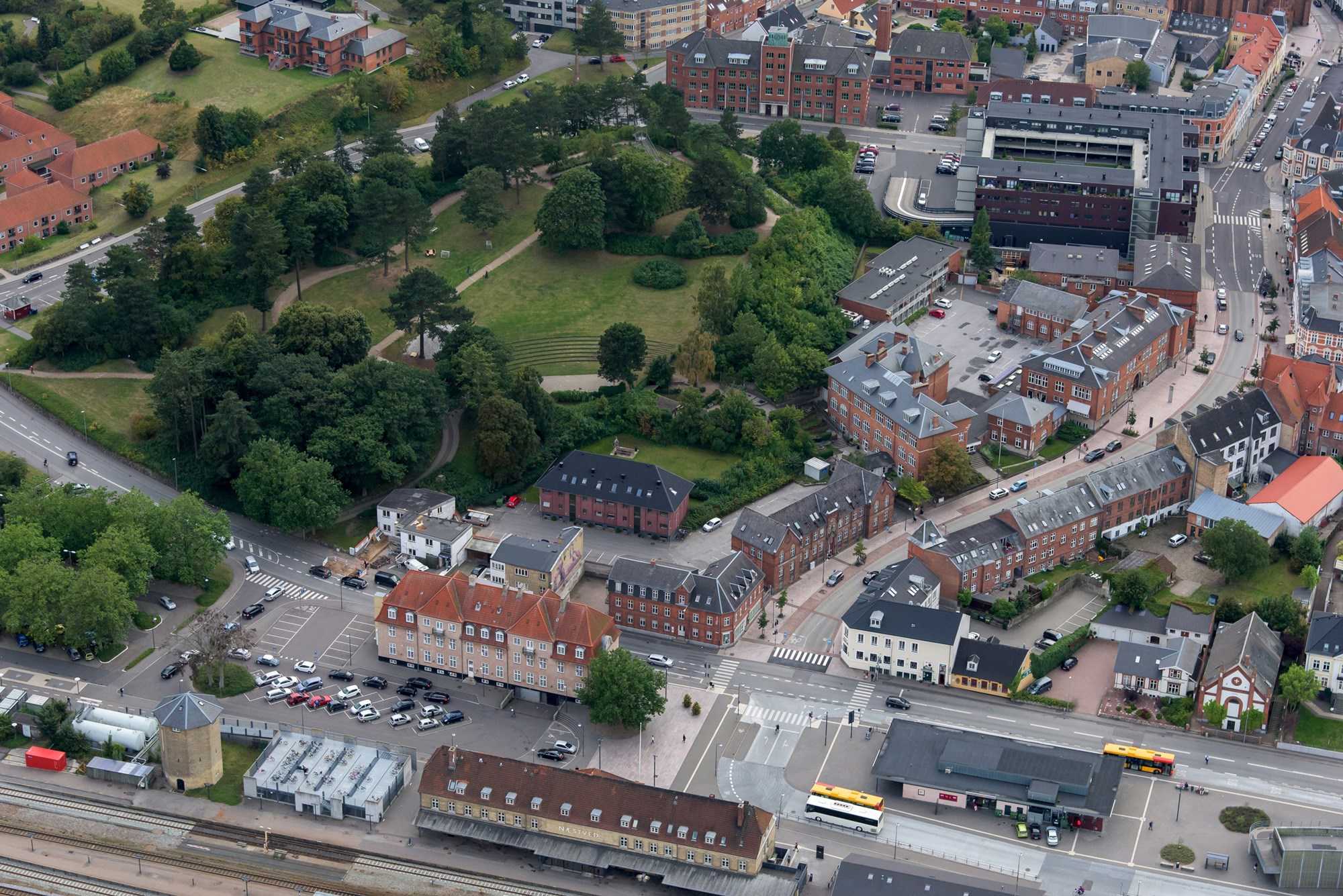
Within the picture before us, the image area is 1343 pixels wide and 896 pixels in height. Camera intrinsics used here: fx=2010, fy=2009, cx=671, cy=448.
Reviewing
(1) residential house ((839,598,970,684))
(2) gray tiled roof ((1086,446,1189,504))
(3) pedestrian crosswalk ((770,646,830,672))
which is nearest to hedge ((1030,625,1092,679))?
(1) residential house ((839,598,970,684))

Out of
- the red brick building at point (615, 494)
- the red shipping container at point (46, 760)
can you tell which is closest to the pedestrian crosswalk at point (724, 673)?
the red brick building at point (615, 494)

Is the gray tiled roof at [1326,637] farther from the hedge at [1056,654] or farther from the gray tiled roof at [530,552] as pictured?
the gray tiled roof at [530,552]

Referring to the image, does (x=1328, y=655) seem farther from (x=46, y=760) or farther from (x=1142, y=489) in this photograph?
(x=46, y=760)

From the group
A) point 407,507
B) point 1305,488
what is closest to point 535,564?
point 407,507

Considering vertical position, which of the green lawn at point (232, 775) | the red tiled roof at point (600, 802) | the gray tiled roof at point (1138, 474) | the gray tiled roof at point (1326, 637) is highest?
the gray tiled roof at point (1138, 474)

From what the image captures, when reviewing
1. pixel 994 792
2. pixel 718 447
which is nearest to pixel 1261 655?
pixel 994 792
